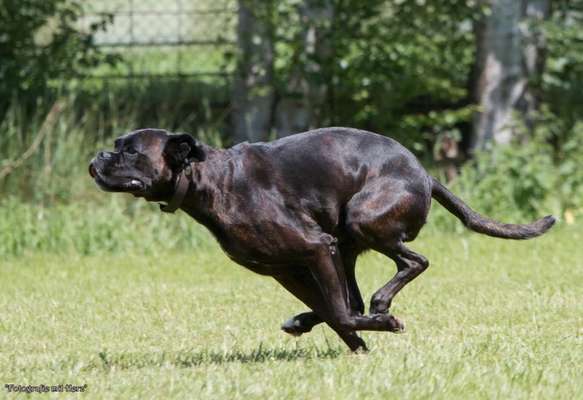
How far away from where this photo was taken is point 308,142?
20.6 ft

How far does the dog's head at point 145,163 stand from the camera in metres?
5.91

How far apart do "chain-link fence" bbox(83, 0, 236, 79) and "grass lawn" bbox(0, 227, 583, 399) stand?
3.86 meters

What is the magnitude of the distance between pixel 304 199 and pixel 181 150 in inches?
25.7

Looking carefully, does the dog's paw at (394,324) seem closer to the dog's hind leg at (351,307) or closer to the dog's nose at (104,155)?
the dog's hind leg at (351,307)

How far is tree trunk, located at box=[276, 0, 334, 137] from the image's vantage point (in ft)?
42.3

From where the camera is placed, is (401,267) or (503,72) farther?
(503,72)

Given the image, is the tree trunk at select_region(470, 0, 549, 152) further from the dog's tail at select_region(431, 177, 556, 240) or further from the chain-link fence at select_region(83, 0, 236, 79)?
the dog's tail at select_region(431, 177, 556, 240)

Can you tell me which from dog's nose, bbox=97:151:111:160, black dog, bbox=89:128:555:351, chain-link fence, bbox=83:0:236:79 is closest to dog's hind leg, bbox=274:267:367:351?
black dog, bbox=89:128:555:351

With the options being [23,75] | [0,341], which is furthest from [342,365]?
[23,75]

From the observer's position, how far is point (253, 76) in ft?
44.1

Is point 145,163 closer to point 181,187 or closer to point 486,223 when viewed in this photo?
point 181,187

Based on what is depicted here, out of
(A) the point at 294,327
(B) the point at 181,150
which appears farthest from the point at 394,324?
(B) the point at 181,150

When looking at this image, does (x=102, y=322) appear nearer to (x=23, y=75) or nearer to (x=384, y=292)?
(x=384, y=292)

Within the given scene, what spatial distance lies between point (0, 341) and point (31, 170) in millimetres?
5254
